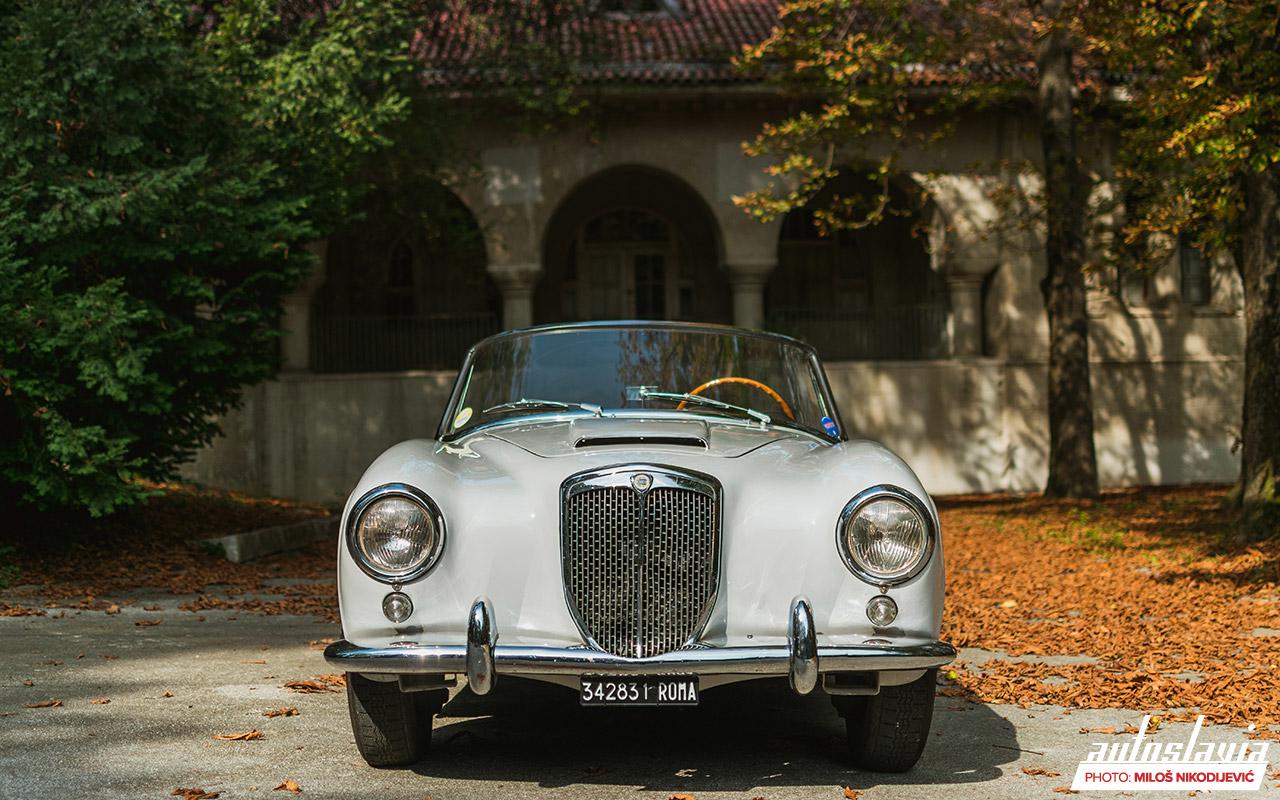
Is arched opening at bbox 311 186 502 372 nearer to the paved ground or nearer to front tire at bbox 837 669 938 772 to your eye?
the paved ground

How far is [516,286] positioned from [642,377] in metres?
14.7

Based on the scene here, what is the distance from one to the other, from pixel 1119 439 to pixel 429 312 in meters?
11.0

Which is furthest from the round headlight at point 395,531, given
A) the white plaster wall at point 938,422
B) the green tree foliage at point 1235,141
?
the white plaster wall at point 938,422

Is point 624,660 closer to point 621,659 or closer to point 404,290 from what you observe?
point 621,659

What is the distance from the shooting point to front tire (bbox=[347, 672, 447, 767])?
4484mm

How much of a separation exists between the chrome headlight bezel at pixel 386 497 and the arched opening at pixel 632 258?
18.4 metres

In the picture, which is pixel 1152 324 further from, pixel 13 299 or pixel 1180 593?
pixel 13 299

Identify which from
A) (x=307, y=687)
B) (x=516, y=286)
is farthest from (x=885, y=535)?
(x=516, y=286)

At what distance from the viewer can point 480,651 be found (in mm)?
4113

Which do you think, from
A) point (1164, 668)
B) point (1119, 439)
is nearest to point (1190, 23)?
point (1164, 668)

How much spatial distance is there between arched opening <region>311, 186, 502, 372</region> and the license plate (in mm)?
Answer: 13033

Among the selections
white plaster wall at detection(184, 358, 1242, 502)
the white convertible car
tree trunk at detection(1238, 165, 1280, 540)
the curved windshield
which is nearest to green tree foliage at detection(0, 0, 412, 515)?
the curved windshield

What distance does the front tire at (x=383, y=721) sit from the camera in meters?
4.48

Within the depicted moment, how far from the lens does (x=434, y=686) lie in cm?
424
